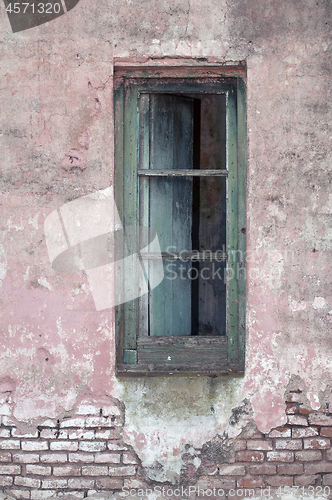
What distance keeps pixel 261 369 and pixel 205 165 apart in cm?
250

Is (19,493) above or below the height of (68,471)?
below

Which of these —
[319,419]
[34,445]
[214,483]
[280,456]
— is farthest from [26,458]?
[319,419]

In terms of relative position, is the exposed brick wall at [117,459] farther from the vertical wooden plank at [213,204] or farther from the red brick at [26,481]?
the vertical wooden plank at [213,204]

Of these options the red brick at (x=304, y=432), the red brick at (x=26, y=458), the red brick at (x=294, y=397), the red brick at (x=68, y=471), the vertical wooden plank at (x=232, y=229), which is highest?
the vertical wooden plank at (x=232, y=229)

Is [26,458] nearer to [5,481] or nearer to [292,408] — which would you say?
[5,481]

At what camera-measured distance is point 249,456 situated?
2.27 m

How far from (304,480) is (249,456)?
32 cm

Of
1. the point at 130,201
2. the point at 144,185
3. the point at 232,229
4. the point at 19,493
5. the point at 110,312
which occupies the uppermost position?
the point at 144,185

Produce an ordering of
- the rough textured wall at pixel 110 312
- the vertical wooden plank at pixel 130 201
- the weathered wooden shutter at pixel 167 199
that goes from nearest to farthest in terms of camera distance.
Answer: the rough textured wall at pixel 110 312 < the vertical wooden plank at pixel 130 201 < the weathered wooden shutter at pixel 167 199

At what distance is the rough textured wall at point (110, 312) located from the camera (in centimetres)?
224

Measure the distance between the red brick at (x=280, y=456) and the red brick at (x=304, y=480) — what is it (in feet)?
0.35

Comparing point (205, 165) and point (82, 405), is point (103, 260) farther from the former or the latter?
point (205, 165)

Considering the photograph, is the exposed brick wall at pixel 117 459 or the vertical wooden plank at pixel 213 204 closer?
the exposed brick wall at pixel 117 459

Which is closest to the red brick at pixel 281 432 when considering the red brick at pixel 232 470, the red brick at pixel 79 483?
the red brick at pixel 232 470
